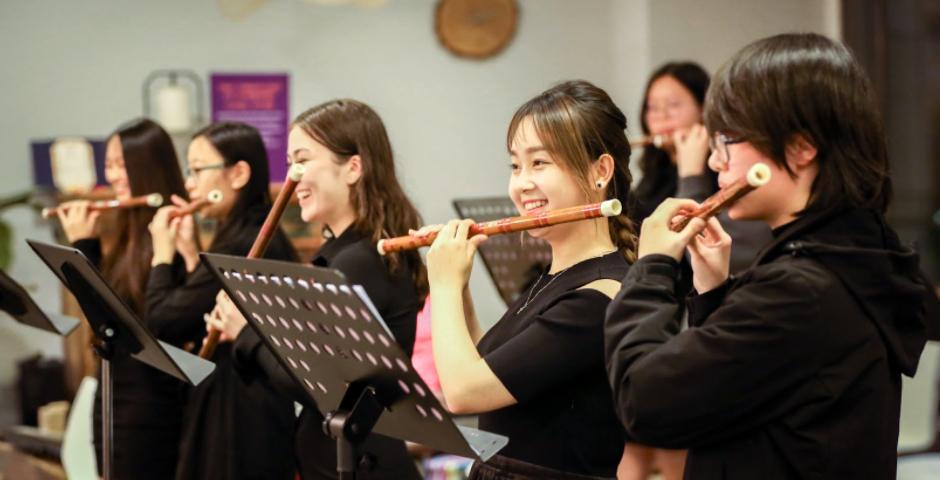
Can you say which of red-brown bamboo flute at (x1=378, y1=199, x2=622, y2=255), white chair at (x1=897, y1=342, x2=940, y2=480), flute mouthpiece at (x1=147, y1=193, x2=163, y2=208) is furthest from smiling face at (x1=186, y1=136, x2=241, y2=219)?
white chair at (x1=897, y1=342, x2=940, y2=480)

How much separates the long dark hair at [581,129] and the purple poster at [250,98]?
3.67 meters

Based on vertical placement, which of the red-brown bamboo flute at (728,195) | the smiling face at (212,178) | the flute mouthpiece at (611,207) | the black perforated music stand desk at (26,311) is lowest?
the black perforated music stand desk at (26,311)

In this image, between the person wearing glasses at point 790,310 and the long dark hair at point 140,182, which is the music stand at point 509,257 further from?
the person wearing glasses at point 790,310

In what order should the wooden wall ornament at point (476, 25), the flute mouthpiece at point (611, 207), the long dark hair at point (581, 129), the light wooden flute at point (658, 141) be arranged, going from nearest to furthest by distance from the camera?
the flute mouthpiece at point (611, 207), the long dark hair at point (581, 129), the light wooden flute at point (658, 141), the wooden wall ornament at point (476, 25)

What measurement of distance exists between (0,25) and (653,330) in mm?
4696

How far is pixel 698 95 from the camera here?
3.42 metres

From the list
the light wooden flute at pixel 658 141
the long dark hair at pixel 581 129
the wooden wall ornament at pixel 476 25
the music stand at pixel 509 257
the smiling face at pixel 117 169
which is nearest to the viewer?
the long dark hair at pixel 581 129

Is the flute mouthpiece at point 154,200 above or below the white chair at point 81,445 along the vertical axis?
above

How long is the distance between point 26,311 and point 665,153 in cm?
185

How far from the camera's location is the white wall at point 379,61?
5.17 m

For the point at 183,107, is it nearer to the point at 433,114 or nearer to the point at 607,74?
the point at 433,114

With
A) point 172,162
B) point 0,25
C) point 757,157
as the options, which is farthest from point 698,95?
point 0,25

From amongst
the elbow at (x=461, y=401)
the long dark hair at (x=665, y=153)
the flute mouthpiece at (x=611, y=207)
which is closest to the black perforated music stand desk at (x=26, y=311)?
the elbow at (x=461, y=401)

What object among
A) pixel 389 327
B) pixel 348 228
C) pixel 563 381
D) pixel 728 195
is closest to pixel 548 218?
pixel 563 381
